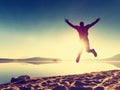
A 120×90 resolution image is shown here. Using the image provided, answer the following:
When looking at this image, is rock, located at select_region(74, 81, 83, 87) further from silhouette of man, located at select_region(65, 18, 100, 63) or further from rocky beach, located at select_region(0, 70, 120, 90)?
silhouette of man, located at select_region(65, 18, 100, 63)

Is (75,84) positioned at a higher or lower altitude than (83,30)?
lower

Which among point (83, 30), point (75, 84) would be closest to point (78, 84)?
point (75, 84)

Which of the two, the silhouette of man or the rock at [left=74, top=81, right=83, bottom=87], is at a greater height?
the silhouette of man

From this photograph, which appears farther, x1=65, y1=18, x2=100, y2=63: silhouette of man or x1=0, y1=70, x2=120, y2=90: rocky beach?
x1=0, y1=70, x2=120, y2=90: rocky beach

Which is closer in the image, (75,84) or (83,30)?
(83,30)

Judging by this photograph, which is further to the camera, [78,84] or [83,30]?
[78,84]

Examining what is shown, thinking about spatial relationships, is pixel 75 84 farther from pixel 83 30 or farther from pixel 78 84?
pixel 83 30

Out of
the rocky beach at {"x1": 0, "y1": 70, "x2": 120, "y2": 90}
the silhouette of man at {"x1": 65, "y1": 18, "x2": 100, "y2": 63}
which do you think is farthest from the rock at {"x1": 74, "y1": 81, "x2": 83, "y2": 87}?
the silhouette of man at {"x1": 65, "y1": 18, "x2": 100, "y2": 63}

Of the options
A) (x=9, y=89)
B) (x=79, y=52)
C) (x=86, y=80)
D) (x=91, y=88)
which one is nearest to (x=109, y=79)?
(x=86, y=80)

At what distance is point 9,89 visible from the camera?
733 inches

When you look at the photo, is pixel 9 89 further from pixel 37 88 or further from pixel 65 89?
pixel 65 89

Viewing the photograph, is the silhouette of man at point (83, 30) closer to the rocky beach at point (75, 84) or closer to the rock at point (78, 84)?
the rocky beach at point (75, 84)

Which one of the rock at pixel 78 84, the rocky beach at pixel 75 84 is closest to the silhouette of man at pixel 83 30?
the rocky beach at pixel 75 84

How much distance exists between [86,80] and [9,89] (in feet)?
19.0
